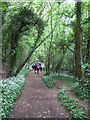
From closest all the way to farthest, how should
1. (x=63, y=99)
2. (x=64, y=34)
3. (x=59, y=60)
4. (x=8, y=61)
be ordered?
(x=63, y=99), (x=8, y=61), (x=64, y=34), (x=59, y=60)

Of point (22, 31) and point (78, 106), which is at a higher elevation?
point (22, 31)

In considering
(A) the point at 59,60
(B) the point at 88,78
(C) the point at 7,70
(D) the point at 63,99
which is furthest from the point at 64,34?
(D) the point at 63,99

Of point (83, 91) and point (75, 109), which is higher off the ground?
point (75, 109)

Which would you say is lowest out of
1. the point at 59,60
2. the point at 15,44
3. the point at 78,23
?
the point at 59,60

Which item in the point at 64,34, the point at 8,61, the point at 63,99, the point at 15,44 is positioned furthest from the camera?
the point at 64,34

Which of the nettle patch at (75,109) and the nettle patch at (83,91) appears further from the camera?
the nettle patch at (83,91)

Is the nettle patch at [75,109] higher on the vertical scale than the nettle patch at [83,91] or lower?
higher

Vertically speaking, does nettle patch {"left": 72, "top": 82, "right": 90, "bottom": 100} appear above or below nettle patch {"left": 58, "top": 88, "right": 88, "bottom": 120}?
below

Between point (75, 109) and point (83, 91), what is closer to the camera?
point (75, 109)

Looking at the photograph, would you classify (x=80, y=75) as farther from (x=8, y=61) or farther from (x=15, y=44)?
(x=8, y=61)

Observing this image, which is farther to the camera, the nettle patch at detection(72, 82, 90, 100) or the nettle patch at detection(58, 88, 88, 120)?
the nettle patch at detection(72, 82, 90, 100)

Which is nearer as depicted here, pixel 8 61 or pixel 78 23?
pixel 78 23

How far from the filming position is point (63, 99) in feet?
39.8

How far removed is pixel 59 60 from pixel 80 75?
18.1m
